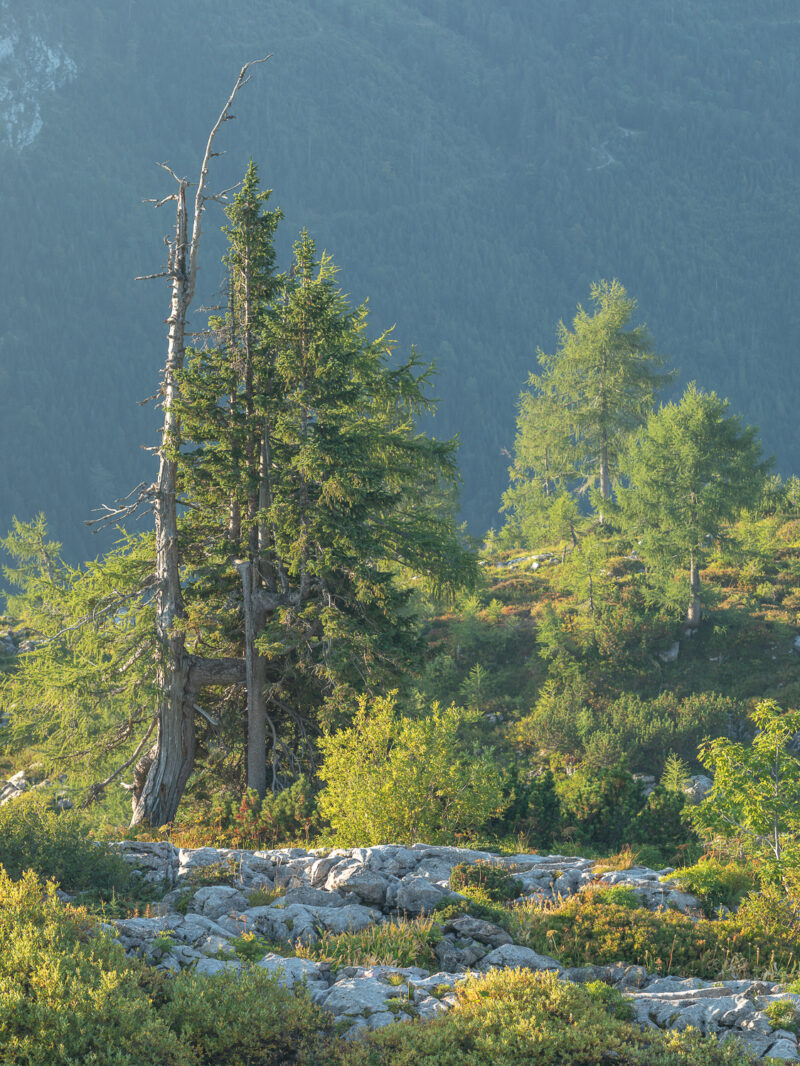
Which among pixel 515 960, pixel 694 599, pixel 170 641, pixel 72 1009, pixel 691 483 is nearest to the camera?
pixel 72 1009

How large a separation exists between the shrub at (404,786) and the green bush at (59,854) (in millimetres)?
3374

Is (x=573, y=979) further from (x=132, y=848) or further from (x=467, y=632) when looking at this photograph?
(x=467, y=632)

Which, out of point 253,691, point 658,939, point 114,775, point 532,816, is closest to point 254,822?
point 253,691

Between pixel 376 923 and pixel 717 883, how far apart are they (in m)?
4.58

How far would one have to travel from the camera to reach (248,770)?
59.8 feet

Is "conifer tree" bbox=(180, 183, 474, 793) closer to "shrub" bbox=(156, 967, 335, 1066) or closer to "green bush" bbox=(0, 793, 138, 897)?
"green bush" bbox=(0, 793, 138, 897)

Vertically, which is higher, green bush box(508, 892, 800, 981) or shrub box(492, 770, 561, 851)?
shrub box(492, 770, 561, 851)

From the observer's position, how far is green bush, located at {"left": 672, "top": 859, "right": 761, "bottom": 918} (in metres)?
11.5

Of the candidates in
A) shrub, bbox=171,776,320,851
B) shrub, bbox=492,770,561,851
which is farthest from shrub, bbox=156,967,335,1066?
shrub, bbox=492,770,561,851

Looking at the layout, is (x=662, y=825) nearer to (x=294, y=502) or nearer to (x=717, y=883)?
(x=717, y=883)

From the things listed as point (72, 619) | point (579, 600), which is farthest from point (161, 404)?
point (579, 600)

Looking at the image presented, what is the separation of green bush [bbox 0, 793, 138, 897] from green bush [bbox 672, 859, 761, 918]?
7277mm

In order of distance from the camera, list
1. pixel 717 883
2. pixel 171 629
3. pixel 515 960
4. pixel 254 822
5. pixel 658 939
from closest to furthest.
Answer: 1. pixel 515 960
2. pixel 658 939
3. pixel 717 883
4. pixel 254 822
5. pixel 171 629

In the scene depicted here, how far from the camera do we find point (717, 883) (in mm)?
11602
